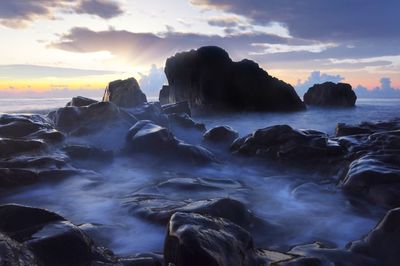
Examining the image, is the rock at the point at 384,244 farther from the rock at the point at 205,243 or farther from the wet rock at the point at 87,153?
the wet rock at the point at 87,153

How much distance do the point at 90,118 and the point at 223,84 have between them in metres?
30.7

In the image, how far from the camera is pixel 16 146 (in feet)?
31.1

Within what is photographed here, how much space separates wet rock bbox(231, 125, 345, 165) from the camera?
10.3 m

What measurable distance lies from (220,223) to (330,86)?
51543 millimetres

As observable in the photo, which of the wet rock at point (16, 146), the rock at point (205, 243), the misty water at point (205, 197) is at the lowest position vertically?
the misty water at point (205, 197)

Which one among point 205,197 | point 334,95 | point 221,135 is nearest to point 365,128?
point 221,135

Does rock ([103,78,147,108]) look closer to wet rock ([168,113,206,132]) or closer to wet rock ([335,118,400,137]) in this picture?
wet rock ([168,113,206,132])

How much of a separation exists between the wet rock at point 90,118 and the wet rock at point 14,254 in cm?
994

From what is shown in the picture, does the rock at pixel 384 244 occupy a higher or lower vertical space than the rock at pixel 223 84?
lower

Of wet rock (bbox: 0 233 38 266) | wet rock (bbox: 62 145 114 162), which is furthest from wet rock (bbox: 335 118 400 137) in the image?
wet rock (bbox: 0 233 38 266)

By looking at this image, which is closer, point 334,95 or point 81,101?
point 81,101

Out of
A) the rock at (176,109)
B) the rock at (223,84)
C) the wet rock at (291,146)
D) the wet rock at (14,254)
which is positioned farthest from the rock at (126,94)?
the rock at (223,84)

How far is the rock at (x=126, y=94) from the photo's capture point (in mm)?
18156

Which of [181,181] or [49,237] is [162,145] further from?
[49,237]
